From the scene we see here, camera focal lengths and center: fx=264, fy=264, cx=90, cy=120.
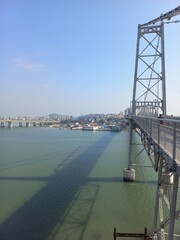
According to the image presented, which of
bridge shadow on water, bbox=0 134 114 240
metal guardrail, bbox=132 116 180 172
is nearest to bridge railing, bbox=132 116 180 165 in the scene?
metal guardrail, bbox=132 116 180 172

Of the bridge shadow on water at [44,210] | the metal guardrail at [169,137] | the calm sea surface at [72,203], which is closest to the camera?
the metal guardrail at [169,137]

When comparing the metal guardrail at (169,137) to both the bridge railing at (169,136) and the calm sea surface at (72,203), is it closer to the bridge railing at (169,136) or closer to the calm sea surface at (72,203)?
the bridge railing at (169,136)

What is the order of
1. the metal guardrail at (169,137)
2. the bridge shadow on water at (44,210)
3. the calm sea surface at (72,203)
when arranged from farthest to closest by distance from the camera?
1. the calm sea surface at (72,203)
2. the bridge shadow on water at (44,210)
3. the metal guardrail at (169,137)

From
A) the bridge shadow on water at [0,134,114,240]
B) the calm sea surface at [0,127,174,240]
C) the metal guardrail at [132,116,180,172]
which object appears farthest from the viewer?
the calm sea surface at [0,127,174,240]

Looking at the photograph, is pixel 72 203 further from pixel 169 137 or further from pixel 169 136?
pixel 169 137

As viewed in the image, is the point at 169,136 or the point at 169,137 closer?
the point at 169,137

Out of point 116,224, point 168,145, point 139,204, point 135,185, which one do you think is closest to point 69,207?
point 116,224

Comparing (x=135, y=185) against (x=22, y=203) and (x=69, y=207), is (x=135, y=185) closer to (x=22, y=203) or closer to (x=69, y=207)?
(x=69, y=207)

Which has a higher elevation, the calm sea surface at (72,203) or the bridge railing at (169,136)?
the bridge railing at (169,136)

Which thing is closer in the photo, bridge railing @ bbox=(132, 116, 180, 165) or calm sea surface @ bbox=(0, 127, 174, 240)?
bridge railing @ bbox=(132, 116, 180, 165)

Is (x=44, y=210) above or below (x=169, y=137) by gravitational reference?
below

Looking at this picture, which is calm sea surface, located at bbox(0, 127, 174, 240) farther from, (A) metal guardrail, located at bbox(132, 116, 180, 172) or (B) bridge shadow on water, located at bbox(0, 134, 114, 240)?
(A) metal guardrail, located at bbox(132, 116, 180, 172)

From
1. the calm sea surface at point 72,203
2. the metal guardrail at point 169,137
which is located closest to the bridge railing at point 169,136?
the metal guardrail at point 169,137

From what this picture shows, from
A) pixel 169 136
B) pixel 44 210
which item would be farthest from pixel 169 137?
pixel 44 210
